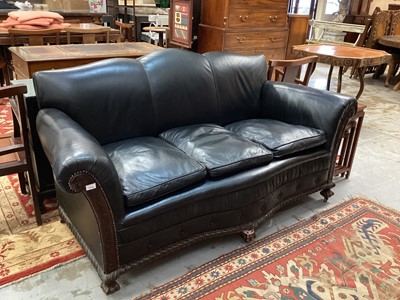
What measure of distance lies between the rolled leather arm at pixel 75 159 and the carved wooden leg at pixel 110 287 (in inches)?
14.0

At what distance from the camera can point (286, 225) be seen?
87.2 inches

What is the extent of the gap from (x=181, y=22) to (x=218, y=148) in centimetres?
170

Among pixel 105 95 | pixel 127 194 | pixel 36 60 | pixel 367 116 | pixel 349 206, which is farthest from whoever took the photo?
pixel 367 116

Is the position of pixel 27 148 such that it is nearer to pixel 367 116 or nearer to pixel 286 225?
pixel 286 225

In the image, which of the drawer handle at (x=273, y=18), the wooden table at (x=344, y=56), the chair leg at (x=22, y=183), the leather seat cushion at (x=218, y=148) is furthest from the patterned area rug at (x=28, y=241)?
the wooden table at (x=344, y=56)

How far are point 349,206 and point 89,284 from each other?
1772mm

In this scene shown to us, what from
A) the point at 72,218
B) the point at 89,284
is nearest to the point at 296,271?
the point at 89,284

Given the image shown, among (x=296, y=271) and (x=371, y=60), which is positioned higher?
(x=371, y=60)

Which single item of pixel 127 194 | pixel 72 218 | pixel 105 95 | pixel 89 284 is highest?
pixel 105 95

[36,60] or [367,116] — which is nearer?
[36,60]

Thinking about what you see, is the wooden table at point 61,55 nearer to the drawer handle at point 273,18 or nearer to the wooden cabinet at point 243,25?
the wooden cabinet at point 243,25

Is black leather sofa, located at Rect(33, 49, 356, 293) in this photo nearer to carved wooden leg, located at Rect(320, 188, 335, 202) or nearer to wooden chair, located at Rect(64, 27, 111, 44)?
carved wooden leg, located at Rect(320, 188, 335, 202)

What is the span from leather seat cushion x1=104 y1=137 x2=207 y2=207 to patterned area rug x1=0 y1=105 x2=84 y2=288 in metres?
0.57

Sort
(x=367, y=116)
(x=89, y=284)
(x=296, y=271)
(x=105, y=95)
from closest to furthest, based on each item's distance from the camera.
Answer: (x=89, y=284) → (x=296, y=271) → (x=105, y=95) → (x=367, y=116)
